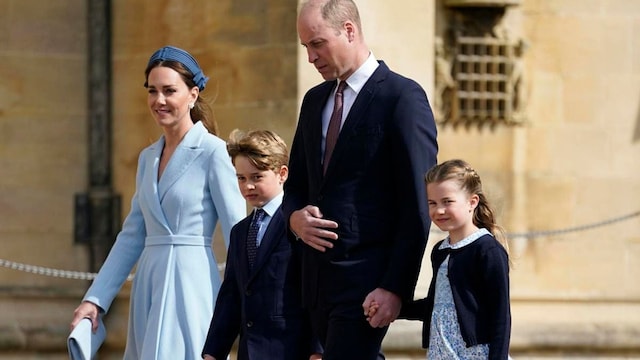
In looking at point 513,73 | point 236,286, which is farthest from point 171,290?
point 513,73

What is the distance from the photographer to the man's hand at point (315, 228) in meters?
5.20

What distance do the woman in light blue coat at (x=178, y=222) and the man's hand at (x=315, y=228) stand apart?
2.96 ft

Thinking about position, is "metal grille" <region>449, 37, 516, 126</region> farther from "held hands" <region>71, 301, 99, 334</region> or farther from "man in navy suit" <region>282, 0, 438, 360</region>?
"man in navy suit" <region>282, 0, 438, 360</region>

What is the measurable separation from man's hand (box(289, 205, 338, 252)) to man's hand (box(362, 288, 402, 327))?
0.66 feet

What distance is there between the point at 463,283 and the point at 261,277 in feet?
2.64

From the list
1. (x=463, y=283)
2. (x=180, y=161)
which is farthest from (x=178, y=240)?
(x=463, y=283)

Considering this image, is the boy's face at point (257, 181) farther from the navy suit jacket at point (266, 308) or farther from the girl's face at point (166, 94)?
the girl's face at point (166, 94)

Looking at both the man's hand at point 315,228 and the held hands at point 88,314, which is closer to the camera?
the man's hand at point 315,228

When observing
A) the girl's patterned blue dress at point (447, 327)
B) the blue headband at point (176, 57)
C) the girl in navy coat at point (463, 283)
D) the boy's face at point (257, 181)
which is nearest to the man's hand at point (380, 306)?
the girl in navy coat at point (463, 283)

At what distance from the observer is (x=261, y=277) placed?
19.4ft

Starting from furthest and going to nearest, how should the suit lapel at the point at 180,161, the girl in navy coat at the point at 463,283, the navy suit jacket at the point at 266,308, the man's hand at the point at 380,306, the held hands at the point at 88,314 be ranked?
the suit lapel at the point at 180,161 < the held hands at the point at 88,314 < the navy suit jacket at the point at 266,308 < the girl in navy coat at the point at 463,283 < the man's hand at the point at 380,306

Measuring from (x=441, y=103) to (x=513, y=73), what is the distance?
1.31ft

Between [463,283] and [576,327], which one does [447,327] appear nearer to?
[463,283]

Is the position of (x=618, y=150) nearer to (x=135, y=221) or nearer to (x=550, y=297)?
(x=550, y=297)
